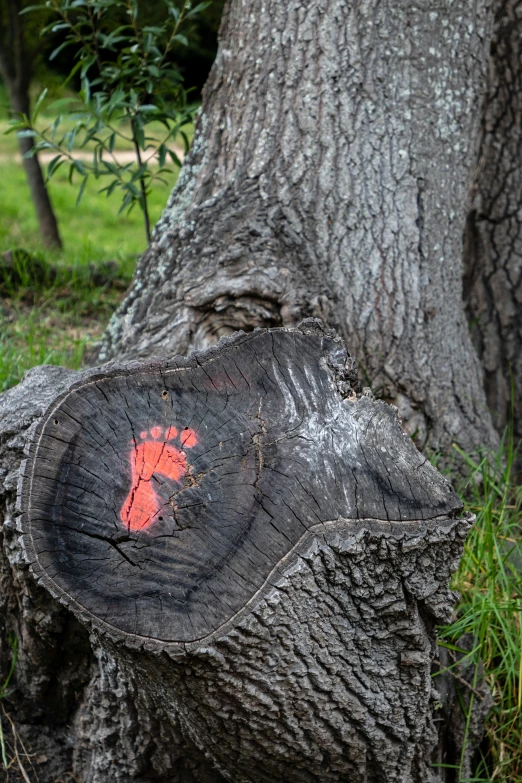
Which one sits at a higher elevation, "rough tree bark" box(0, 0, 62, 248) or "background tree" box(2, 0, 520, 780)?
"rough tree bark" box(0, 0, 62, 248)

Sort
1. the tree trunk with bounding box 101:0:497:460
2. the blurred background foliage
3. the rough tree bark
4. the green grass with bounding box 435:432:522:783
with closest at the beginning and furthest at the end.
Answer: the green grass with bounding box 435:432:522:783, the tree trunk with bounding box 101:0:497:460, the blurred background foliage, the rough tree bark

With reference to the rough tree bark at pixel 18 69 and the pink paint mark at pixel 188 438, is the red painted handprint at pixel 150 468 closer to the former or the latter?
the pink paint mark at pixel 188 438

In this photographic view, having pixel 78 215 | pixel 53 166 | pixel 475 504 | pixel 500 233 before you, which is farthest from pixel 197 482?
pixel 78 215

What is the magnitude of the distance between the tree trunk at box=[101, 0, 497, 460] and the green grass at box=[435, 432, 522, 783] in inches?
20.5

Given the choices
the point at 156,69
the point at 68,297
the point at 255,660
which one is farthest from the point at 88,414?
the point at 68,297

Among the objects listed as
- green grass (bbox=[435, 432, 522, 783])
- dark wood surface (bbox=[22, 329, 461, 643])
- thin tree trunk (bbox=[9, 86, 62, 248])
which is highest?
thin tree trunk (bbox=[9, 86, 62, 248])

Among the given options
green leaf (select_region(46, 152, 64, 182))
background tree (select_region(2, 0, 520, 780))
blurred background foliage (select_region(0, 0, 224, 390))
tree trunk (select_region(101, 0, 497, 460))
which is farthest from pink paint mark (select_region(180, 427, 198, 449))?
green leaf (select_region(46, 152, 64, 182))

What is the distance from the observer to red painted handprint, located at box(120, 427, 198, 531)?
1.54m

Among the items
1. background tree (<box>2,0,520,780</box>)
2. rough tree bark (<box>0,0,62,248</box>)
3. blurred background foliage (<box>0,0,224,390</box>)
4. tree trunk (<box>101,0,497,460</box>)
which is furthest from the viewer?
rough tree bark (<box>0,0,62,248</box>)

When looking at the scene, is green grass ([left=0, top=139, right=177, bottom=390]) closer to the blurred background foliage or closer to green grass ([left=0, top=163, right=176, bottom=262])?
the blurred background foliage

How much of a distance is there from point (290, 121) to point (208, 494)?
1.72 meters

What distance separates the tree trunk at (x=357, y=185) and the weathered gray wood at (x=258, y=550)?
3.02 feet

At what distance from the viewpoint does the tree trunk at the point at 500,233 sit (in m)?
3.29

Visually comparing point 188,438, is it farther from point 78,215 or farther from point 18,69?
point 78,215
